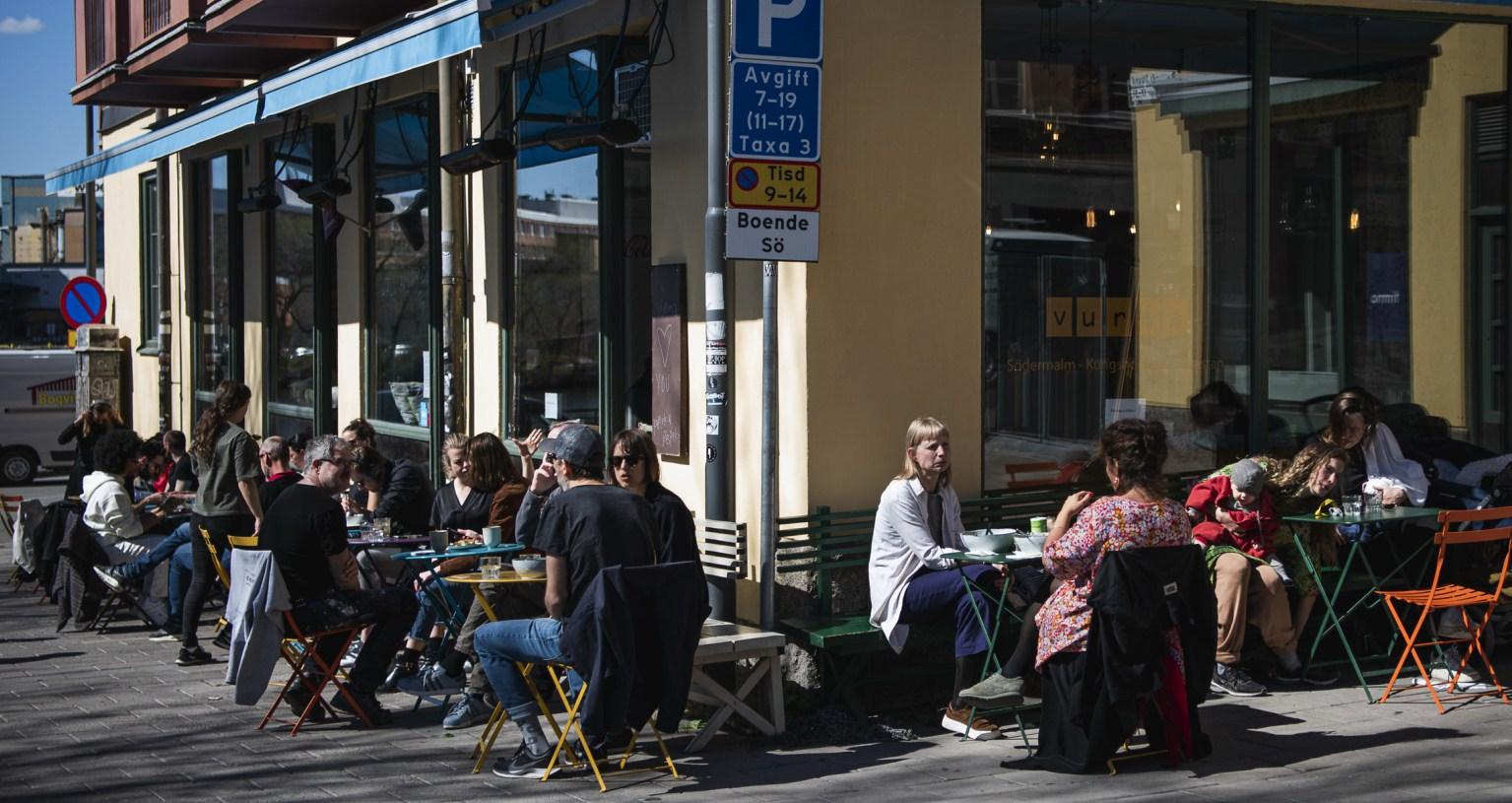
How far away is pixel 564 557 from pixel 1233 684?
11.8 feet

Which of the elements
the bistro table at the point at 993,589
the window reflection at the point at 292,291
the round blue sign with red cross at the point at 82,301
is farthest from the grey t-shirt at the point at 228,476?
the round blue sign with red cross at the point at 82,301

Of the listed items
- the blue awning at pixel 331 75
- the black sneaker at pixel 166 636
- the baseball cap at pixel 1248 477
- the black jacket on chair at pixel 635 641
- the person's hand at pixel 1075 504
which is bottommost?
the black sneaker at pixel 166 636

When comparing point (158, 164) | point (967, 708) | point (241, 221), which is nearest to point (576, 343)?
point (967, 708)

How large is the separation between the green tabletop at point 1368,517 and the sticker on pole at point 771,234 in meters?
2.85

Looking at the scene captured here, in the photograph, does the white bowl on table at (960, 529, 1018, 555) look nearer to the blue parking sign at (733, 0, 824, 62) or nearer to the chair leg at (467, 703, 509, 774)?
the chair leg at (467, 703, 509, 774)

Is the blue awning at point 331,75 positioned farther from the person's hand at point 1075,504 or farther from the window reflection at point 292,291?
the person's hand at point 1075,504

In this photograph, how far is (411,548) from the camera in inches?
373

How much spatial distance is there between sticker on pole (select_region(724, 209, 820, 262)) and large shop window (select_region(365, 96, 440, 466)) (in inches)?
222

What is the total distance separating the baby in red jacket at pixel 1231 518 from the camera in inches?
332

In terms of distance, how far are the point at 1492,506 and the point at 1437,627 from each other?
1.04m

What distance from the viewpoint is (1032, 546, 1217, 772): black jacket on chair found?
21.8ft

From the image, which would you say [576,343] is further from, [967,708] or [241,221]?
[241,221]

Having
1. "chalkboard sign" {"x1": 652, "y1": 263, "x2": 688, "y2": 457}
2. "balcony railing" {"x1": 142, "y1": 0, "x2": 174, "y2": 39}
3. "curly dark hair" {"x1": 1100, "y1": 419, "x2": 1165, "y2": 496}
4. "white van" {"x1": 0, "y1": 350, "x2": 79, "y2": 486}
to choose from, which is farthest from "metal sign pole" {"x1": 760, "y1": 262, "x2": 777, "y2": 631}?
"white van" {"x1": 0, "y1": 350, "x2": 79, "y2": 486}

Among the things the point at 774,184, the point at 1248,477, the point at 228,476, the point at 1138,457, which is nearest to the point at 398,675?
the point at 228,476
